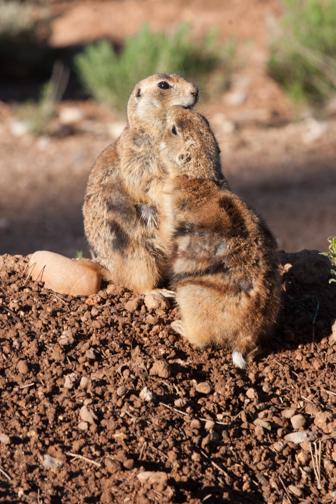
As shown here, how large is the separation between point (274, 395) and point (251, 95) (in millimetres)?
10641

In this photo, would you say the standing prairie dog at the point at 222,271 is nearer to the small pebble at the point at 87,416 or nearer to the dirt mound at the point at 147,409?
the dirt mound at the point at 147,409

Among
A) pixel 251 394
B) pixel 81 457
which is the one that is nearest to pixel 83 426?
pixel 81 457

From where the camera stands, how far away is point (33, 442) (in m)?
4.14

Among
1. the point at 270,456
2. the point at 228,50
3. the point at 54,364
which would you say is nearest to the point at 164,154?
the point at 54,364

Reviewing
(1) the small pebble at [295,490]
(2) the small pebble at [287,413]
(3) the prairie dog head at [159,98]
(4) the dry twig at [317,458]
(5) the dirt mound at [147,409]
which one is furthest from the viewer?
(3) the prairie dog head at [159,98]

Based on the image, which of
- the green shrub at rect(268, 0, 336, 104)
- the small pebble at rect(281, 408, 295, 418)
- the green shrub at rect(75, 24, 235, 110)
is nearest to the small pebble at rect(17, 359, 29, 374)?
the small pebble at rect(281, 408, 295, 418)

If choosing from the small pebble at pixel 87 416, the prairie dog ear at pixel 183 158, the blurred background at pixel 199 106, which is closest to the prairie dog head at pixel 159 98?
the prairie dog ear at pixel 183 158

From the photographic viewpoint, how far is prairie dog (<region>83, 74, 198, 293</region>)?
5.75m

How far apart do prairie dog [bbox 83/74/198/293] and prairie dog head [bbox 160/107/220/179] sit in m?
0.24

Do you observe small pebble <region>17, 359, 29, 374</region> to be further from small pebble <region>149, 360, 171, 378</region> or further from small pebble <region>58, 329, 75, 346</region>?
small pebble <region>149, 360, 171, 378</region>

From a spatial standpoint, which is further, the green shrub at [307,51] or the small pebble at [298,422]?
the green shrub at [307,51]

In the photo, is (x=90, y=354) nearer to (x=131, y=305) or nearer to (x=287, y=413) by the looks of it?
(x=131, y=305)

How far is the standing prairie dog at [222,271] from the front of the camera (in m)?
4.87

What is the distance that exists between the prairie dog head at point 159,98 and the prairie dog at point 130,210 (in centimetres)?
6
